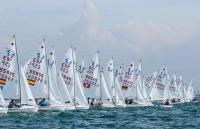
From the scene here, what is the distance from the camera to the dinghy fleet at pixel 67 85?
219 feet

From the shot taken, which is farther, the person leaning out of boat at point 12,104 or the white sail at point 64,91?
the white sail at point 64,91

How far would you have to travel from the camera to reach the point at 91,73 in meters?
90.1

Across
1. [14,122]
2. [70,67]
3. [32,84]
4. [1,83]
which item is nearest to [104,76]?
[70,67]

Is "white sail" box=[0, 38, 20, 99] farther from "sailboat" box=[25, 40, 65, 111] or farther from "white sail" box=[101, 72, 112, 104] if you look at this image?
"white sail" box=[101, 72, 112, 104]

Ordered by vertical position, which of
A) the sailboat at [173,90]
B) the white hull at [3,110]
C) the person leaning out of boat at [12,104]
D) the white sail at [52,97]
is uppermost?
the sailboat at [173,90]

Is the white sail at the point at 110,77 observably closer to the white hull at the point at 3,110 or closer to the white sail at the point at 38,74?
the white sail at the point at 38,74

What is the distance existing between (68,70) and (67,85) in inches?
85.0

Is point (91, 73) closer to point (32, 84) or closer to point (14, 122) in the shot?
point (32, 84)

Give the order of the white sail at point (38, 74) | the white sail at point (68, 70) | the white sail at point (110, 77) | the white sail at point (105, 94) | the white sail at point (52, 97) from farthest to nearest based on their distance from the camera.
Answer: the white sail at point (110, 77) < the white sail at point (105, 94) < the white sail at point (68, 70) < the white sail at point (52, 97) < the white sail at point (38, 74)

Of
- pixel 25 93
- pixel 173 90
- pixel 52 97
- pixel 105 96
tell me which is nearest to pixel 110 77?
pixel 105 96

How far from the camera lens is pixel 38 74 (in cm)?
7212

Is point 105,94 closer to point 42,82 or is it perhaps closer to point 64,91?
point 64,91

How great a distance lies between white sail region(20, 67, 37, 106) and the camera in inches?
2643

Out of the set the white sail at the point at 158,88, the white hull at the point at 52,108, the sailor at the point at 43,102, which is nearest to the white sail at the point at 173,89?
the white sail at the point at 158,88
